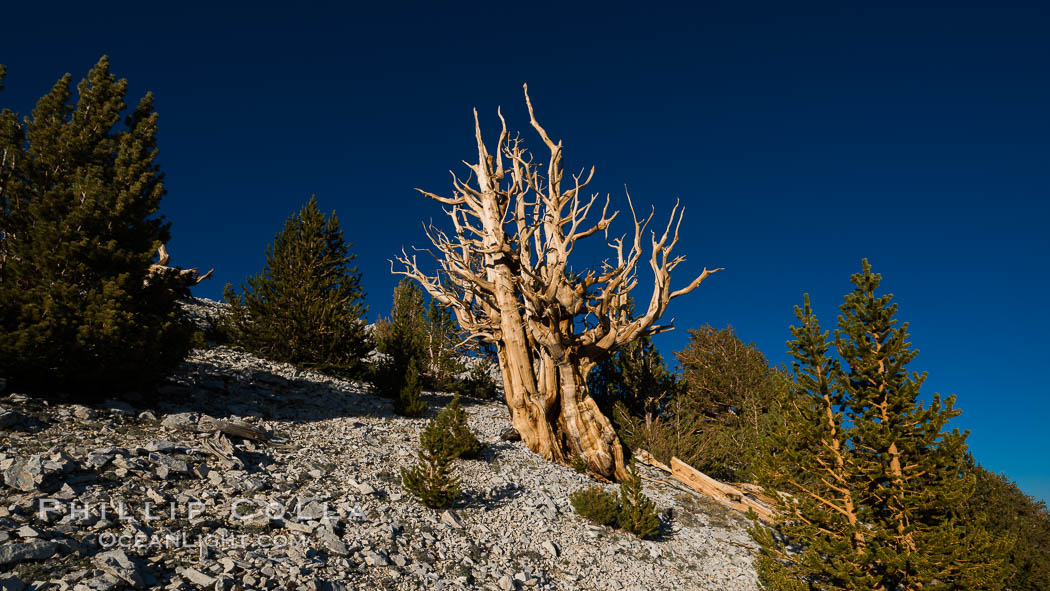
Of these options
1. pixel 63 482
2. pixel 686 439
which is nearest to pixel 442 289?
pixel 686 439

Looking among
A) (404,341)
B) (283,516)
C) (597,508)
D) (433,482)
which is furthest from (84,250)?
(597,508)

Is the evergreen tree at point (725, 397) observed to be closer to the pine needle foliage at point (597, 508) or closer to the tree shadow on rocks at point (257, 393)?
the pine needle foliage at point (597, 508)

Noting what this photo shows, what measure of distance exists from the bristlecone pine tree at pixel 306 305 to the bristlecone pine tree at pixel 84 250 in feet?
18.1

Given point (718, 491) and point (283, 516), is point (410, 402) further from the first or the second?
point (718, 491)

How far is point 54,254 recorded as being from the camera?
8172 mm

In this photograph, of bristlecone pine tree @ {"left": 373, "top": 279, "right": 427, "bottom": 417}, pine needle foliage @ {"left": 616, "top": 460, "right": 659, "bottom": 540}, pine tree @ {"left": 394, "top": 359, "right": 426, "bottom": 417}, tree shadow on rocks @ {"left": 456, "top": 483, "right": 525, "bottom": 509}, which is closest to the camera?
tree shadow on rocks @ {"left": 456, "top": 483, "right": 525, "bottom": 509}

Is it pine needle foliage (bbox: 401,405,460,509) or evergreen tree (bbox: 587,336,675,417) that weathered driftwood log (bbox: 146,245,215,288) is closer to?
pine needle foliage (bbox: 401,405,460,509)

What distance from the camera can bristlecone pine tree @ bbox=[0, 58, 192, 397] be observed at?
312 inches

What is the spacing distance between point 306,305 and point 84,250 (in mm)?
7367

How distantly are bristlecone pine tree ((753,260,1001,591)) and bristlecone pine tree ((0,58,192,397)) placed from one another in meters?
11.0

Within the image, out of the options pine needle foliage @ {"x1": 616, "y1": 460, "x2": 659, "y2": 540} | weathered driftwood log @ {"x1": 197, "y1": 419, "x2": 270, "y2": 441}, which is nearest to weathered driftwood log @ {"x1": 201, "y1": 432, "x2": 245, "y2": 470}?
weathered driftwood log @ {"x1": 197, "y1": 419, "x2": 270, "y2": 441}

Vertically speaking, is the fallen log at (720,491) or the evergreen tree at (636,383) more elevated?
the evergreen tree at (636,383)

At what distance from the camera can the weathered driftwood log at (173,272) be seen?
32.7 feet

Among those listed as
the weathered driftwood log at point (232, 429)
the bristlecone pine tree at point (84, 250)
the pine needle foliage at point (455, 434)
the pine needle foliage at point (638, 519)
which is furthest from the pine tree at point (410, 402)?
the pine needle foliage at point (638, 519)
